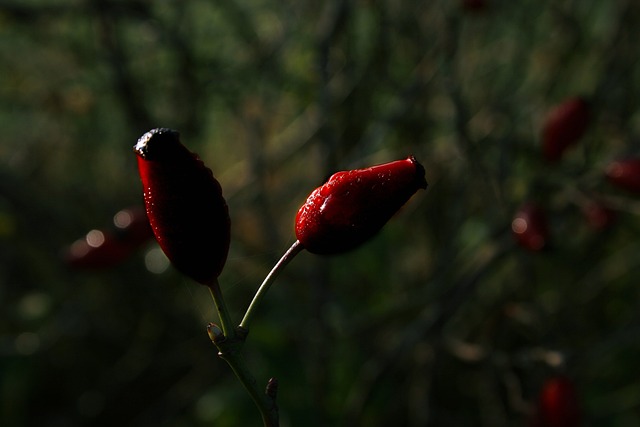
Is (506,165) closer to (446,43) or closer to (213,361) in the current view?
(446,43)

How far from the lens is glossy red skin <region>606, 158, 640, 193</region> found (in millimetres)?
1500

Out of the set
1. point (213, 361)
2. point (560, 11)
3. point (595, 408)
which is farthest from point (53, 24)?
point (595, 408)

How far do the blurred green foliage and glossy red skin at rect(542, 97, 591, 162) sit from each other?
0.38 ft

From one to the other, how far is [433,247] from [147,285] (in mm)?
951

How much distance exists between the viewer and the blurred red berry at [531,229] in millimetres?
1430

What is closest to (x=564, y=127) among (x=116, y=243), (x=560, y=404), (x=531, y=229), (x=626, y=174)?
(x=626, y=174)

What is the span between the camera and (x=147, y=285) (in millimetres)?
2574

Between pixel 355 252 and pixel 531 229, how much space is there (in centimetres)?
135

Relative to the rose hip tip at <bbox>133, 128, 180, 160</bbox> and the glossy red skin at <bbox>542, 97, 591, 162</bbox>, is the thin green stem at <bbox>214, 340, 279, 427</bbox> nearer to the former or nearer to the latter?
the rose hip tip at <bbox>133, 128, 180, 160</bbox>

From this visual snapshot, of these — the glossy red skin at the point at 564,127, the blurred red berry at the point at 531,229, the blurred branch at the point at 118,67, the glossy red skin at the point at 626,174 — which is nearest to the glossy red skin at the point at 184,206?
the blurred red berry at the point at 531,229

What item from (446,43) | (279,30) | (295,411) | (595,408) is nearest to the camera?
(446,43)

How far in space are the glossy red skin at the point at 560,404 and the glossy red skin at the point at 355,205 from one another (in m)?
0.78

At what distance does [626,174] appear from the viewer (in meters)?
1.51

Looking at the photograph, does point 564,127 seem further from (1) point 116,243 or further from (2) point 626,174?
(1) point 116,243
